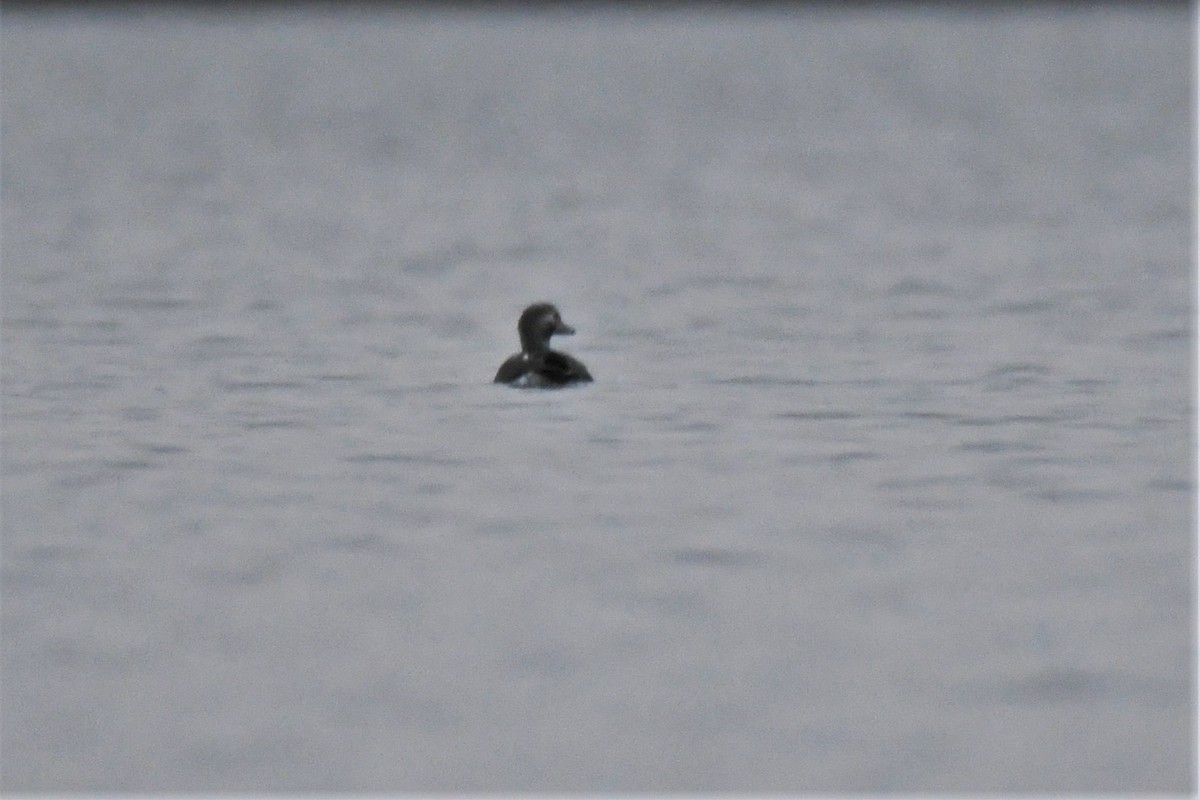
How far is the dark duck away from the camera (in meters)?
→ 16.7

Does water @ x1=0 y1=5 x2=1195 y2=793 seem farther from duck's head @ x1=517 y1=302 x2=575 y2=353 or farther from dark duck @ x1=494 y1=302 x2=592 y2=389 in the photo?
duck's head @ x1=517 y1=302 x2=575 y2=353

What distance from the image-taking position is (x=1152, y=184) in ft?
111

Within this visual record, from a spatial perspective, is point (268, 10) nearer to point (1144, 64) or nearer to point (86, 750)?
point (1144, 64)

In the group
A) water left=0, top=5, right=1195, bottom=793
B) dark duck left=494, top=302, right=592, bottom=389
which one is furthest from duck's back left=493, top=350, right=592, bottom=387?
water left=0, top=5, right=1195, bottom=793

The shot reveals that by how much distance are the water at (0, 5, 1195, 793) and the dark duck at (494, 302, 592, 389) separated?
20 centimetres

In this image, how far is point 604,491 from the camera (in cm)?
1339

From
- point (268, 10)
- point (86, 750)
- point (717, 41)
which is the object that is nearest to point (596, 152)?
point (86, 750)

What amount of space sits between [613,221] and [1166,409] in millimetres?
15282

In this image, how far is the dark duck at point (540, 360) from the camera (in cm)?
1667

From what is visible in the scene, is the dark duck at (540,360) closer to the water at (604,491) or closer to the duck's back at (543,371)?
the duck's back at (543,371)

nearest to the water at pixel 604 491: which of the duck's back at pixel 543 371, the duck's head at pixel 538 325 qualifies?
the duck's back at pixel 543 371

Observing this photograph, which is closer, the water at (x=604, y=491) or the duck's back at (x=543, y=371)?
the water at (x=604, y=491)

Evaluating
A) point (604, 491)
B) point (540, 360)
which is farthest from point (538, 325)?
point (604, 491)

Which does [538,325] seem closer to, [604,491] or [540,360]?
[540,360]
